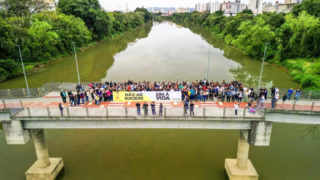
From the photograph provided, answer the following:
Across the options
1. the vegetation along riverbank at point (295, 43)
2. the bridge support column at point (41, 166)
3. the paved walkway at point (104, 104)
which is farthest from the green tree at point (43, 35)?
the vegetation along riverbank at point (295, 43)

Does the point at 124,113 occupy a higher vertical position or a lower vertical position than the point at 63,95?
lower

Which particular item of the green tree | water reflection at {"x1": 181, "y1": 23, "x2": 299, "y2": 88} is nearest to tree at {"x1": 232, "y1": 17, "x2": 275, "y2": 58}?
water reflection at {"x1": 181, "y1": 23, "x2": 299, "y2": 88}

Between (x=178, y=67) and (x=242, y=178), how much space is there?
35.1 metres

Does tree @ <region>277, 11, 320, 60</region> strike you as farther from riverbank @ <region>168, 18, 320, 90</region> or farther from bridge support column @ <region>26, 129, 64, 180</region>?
bridge support column @ <region>26, 129, 64, 180</region>

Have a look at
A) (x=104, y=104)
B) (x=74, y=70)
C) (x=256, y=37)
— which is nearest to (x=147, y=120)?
(x=104, y=104)

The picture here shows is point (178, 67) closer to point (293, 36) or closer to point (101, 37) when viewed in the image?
point (293, 36)

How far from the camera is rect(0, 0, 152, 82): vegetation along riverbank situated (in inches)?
1539

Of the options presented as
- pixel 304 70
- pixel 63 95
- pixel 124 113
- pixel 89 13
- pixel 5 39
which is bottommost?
pixel 304 70

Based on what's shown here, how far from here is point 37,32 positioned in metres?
47.8

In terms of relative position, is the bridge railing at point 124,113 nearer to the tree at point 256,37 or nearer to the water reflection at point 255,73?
the water reflection at point 255,73

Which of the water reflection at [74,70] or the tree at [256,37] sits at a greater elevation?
the tree at [256,37]

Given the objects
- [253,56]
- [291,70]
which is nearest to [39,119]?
[291,70]

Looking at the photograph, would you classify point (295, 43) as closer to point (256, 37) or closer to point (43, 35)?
point (256, 37)

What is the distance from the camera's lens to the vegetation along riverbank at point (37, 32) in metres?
39.1
